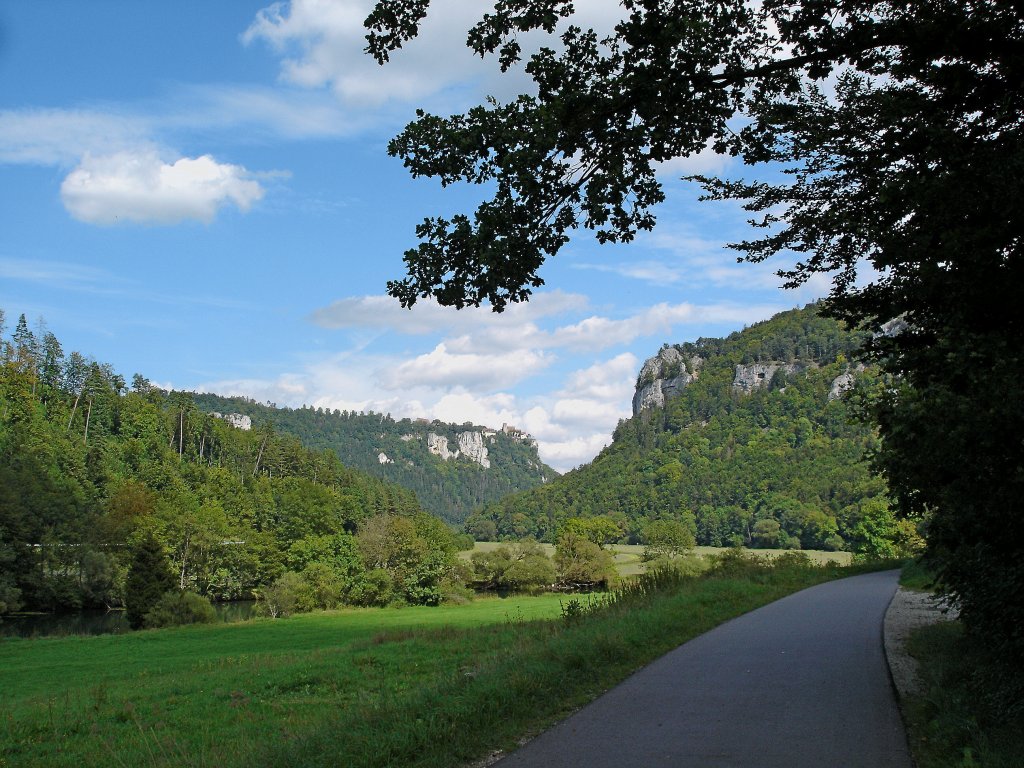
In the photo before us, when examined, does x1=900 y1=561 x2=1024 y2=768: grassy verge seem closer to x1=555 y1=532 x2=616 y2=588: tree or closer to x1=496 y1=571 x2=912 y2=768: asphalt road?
x1=496 y1=571 x2=912 y2=768: asphalt road

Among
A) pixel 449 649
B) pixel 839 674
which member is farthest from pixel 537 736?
pixel 449 649

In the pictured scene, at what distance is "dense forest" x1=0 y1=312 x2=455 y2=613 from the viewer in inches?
2879

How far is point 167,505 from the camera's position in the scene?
307 ft

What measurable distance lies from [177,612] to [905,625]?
5315 cm

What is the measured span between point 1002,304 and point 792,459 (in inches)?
5008

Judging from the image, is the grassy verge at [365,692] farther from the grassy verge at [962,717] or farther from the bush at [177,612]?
the bush at [177,612]

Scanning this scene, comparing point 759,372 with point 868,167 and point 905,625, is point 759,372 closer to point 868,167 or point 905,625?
point 905,625

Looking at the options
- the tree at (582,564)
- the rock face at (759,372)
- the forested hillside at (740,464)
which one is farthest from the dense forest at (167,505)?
the rock face at (759,372)

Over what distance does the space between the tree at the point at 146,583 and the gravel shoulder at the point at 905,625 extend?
5131cm

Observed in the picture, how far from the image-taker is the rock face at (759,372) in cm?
16350

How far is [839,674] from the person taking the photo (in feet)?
33.0

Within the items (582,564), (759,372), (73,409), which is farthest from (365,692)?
(759,372)

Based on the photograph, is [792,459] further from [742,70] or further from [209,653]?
[742,70]

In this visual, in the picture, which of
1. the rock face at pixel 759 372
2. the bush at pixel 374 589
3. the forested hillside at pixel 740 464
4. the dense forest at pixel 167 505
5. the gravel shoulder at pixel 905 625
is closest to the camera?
the gravel shoulder at pixel 905 625
